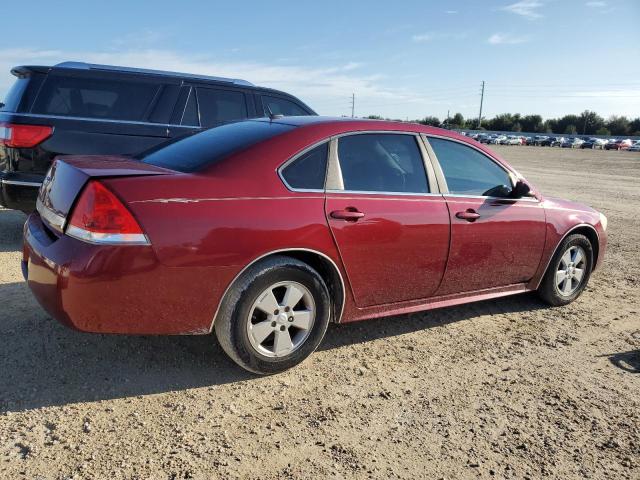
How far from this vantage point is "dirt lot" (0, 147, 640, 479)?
2463 millimetres

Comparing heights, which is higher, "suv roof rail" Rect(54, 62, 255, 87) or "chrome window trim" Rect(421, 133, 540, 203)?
"suv roof rail" Rect(54, 62, 255, 87)

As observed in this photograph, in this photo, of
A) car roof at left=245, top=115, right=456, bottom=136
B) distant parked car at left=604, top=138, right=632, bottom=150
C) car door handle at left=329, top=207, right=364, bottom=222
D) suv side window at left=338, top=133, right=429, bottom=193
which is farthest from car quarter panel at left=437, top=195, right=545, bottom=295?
distant parked car at left=604, top=138, right=632, bottom=150

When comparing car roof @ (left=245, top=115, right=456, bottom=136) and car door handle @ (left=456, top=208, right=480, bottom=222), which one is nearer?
car roof @ (left=245, top=115, right=456, bottom=136)

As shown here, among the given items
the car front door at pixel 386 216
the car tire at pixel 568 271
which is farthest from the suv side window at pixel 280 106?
the car tire at pixel 568 271

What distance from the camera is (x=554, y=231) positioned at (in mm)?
4602

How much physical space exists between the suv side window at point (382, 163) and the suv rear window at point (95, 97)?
345cm

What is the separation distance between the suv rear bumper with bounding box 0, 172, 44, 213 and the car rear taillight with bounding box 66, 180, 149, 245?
316cm

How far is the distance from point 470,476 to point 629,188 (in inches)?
677

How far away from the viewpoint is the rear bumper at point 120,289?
2688 millimetres

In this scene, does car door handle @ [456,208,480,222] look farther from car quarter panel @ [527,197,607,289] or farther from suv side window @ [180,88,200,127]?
suv side window @ [180,88,200,127]

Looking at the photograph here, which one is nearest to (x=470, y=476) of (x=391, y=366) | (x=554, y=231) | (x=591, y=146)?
(x=391, y=366)

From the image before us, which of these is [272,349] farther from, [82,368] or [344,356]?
[82,368]

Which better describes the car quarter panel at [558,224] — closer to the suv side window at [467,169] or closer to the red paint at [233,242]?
the suv side window at [467,169]

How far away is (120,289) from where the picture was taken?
273 cm
